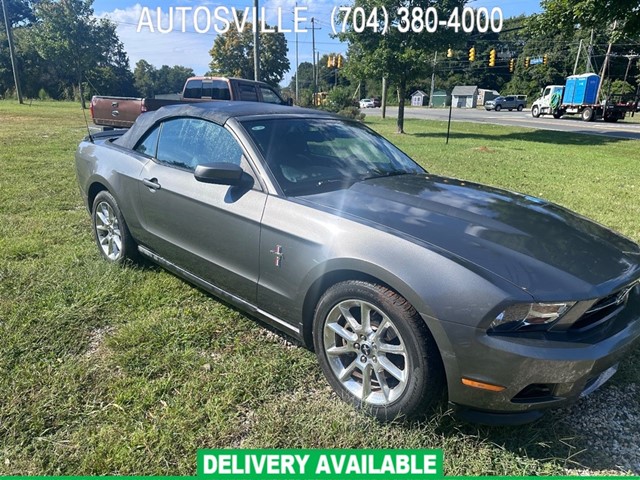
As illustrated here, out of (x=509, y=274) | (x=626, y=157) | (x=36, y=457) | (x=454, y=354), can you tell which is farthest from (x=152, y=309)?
(x=626, y=157)

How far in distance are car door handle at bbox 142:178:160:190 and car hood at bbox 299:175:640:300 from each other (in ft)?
4.38

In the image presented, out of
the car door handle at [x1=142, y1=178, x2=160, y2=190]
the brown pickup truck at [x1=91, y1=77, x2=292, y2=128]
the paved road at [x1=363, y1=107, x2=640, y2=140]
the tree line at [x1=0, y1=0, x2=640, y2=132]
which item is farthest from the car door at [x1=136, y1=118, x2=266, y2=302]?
the paved road at [x1=363, y1=107, x2=640, y2=140]

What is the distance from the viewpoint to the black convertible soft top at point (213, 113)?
3.18 metres

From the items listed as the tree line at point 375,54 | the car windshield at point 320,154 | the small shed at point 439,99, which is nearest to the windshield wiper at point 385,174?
the car windshield at point 320,154

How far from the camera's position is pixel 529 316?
1.90 m

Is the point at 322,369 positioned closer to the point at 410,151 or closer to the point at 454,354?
the point at 454,354

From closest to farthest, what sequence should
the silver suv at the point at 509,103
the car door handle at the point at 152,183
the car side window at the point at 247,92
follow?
the car door handle at the point at 152,183 < the car side window at the point at 247,92 < the silver suv at the point at 509,103

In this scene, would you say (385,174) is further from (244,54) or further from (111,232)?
(244,54)

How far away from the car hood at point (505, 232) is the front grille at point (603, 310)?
0.22 ft

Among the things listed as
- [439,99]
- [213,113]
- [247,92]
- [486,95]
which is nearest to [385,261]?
[213,113]

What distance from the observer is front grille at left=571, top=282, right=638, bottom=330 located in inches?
78.7

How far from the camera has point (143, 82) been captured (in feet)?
262

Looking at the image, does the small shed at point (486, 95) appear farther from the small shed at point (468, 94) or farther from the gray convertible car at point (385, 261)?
the gray convertible car at point (385, 261)

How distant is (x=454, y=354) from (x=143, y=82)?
88.5 metres
